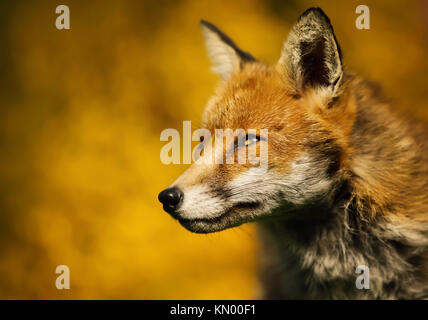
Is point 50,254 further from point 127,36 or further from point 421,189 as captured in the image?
point 421,189

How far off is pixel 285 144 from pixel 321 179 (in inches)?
11.8

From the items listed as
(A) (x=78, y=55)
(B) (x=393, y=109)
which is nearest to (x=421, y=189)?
(B) (x=393, y=109)

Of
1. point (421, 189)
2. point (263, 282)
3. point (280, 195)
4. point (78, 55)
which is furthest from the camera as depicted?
point (78, 55)

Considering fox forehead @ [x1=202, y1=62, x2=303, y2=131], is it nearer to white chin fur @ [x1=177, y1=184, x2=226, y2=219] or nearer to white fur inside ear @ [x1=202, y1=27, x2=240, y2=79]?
white fur inside ear @ [x1=202, y1=27, x2=240, y2=79]

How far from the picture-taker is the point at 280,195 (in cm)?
219

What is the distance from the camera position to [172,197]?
2.01 meters

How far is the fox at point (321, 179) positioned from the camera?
2.15 m

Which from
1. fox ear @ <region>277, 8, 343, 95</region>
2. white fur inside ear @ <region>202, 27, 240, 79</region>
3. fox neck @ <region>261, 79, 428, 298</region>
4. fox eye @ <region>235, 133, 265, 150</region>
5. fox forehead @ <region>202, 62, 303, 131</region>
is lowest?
fox neck @ <region>261, 79, 428, 298</region>

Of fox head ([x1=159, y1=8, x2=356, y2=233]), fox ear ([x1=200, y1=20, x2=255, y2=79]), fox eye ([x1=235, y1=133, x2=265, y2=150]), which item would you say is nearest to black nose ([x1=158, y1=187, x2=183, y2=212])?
fox head ([x1=159, y1=8, x2=356, y2=233])

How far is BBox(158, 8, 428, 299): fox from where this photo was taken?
215cm

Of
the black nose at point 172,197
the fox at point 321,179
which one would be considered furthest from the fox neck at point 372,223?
the black nose at point 172,197

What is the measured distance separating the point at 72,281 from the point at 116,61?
→ 2833 millimetres

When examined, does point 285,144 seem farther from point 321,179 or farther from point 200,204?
point 200,204

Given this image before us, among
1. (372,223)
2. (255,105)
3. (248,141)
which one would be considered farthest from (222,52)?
(372,223)
